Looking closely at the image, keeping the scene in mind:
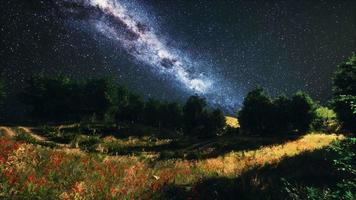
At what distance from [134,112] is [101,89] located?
11.3 metres

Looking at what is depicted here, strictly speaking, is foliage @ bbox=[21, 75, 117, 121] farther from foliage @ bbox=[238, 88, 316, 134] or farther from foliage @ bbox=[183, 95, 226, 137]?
foliage @ bbox=[238, 88, 316, 134]

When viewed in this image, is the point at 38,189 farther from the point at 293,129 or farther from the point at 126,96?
the point at 126,96

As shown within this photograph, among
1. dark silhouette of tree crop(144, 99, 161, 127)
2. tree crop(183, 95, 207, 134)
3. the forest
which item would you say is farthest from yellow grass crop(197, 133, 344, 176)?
dark silhouette of tree crop(144, 99, 161, 127)

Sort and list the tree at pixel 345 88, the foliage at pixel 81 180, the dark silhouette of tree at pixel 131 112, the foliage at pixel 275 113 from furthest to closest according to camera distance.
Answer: the dark silhouette of tree at pixel 131 112
the foliage at pixel 275 113
the tree at pixel 345 88
the foliage at pixel 81 180

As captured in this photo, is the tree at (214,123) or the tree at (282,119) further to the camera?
the tree at (214,123)

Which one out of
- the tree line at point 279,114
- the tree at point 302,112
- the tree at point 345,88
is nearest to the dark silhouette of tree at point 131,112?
the tree line at point 279,114

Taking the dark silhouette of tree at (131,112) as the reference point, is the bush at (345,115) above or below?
below

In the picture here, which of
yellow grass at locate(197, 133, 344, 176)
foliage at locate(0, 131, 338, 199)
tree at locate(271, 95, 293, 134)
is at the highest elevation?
tree at locate(271, 95, 293, 134)

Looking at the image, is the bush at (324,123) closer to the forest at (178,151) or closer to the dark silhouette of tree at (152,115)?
the forest at (178,151)

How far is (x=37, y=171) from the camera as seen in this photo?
11211 mm

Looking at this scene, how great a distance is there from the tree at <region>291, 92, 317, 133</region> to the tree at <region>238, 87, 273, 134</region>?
4412 millimetres

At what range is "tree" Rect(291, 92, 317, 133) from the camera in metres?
58.5

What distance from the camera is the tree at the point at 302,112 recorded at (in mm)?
58531

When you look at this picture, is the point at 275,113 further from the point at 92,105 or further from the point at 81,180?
the point at 81,180
